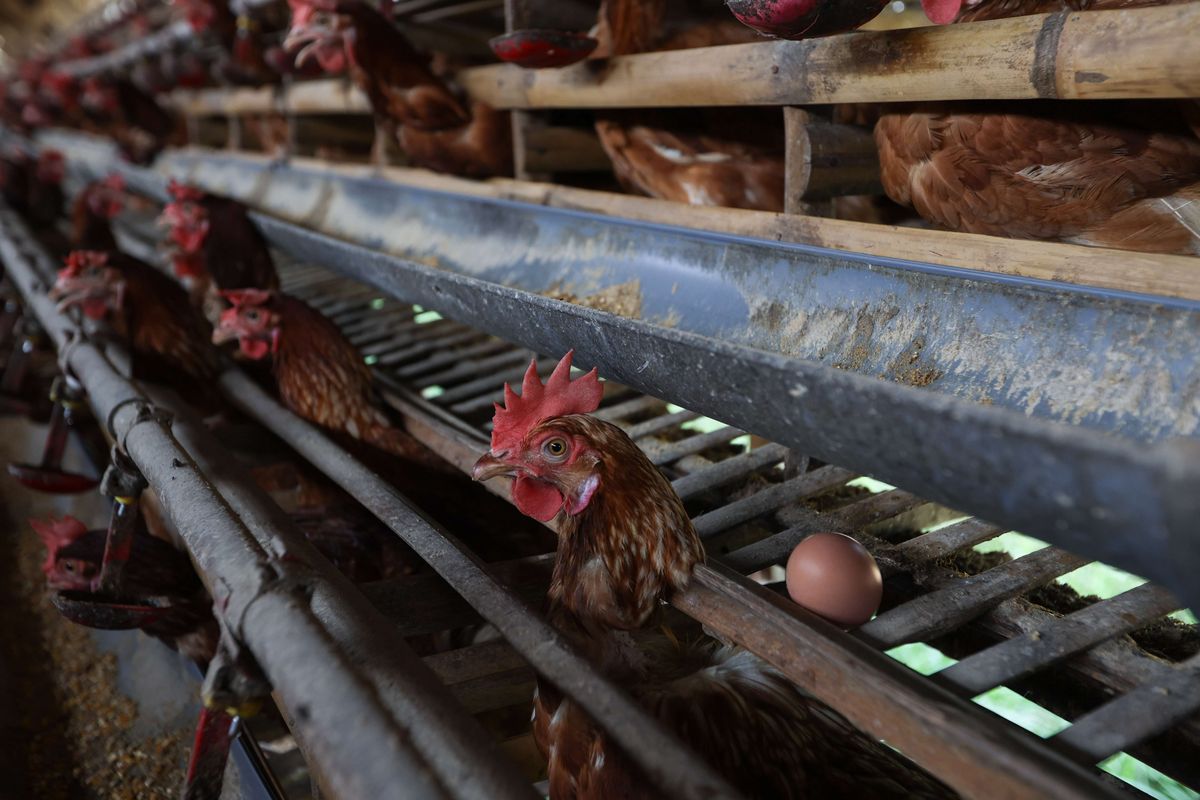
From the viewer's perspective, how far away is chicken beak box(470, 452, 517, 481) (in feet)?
3.56

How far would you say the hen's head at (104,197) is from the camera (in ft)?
12.4

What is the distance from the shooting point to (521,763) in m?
1.41

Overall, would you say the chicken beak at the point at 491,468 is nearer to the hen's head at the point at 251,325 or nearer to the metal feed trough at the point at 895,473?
the metal feed trough at the point at 895,473

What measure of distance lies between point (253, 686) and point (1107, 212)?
1359 mm

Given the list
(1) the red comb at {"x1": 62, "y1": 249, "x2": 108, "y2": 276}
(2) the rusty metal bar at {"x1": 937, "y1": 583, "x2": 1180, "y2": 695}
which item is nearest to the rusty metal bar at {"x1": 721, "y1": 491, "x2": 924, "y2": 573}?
(2) the rusty metal bar at {"x1": 937, "y1": 583, "x2": 1180, "y2": 695}

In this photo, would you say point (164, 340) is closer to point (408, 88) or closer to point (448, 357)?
point (448, 357)

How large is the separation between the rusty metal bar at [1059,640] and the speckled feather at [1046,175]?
528 mm

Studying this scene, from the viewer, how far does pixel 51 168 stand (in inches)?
198

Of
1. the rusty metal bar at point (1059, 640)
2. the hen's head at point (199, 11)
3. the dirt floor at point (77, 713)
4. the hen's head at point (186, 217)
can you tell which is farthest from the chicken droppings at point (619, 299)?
the hen's head at point (199, 11)

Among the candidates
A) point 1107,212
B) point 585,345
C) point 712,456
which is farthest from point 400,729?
point 1107,212

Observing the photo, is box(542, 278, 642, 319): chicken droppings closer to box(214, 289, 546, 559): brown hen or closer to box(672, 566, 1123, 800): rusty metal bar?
box(214, 289, 546, 559): brown hen

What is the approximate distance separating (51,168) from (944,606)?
5858mm

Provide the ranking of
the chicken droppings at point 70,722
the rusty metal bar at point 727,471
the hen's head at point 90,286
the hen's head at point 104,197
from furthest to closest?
the hen's head at point 104,197
the hen's head at point 90,286
the chicken droppings at point 70,722
the rusty metal bar at point 727,471

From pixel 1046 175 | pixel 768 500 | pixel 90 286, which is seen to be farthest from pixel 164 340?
pixel 1046 175
